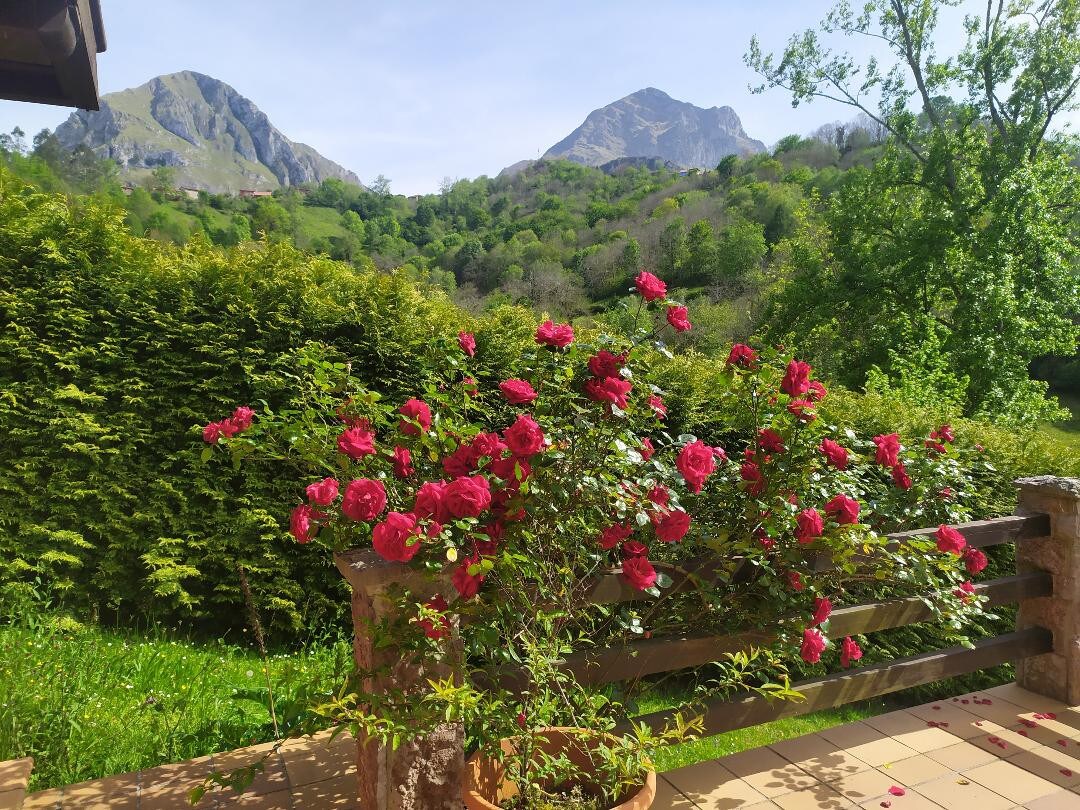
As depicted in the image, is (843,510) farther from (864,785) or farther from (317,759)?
(317,759)

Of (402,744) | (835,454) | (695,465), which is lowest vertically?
(402,744)

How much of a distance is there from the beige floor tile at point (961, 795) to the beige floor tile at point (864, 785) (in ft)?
0.32

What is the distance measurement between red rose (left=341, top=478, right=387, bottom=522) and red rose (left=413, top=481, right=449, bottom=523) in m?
0.09

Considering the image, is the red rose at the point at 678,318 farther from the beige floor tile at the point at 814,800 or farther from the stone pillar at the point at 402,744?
the beige floor tile at the point at 814,800

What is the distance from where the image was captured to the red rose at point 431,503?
1626mm

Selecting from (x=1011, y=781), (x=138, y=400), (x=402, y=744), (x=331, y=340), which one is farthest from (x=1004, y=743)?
(x=138, y=400)

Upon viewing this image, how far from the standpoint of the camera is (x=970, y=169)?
12.6 meters

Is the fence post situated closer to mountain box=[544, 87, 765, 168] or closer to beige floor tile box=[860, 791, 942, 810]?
beige floor tile box=[860, 791, 942, 810]

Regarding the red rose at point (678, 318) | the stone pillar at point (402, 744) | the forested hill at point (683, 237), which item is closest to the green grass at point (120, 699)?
the stone pillar at point (402, 744)

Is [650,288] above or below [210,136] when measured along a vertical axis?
below

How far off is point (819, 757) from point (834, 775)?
133mm

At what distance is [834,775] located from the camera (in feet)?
8.16

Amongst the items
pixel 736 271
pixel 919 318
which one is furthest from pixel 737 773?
pixel 736 271

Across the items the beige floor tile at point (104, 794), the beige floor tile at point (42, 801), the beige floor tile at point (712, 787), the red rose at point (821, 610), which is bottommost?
→ the beige floor tile at point (712, 787)
